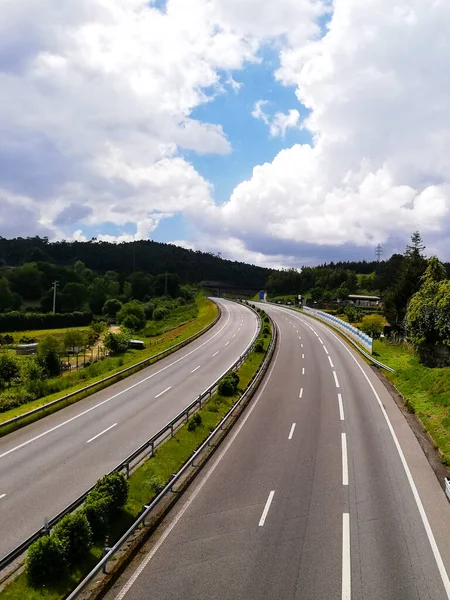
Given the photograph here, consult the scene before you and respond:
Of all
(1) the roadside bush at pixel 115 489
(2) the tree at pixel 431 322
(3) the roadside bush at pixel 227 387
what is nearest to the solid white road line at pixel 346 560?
(1) the roadside bush at pixel 115 489

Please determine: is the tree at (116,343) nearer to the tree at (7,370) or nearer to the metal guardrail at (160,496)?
the tree at (7,370)

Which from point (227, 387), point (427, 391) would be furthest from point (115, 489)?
point (427, 391)

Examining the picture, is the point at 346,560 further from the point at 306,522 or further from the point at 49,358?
the point at 49,358

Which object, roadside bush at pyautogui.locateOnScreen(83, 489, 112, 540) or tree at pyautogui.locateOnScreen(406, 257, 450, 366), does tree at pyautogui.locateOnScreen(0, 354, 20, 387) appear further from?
tree at pyautogui.locateOnScreen(406, 257, 450, 366)

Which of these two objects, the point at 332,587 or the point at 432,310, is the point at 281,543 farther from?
the point at 432,310

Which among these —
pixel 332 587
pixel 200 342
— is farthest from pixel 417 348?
pixel 332 587
